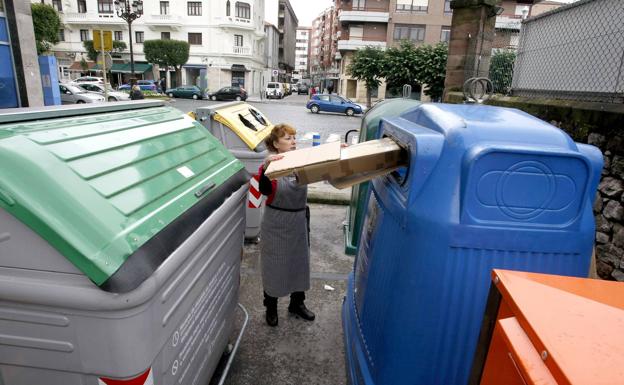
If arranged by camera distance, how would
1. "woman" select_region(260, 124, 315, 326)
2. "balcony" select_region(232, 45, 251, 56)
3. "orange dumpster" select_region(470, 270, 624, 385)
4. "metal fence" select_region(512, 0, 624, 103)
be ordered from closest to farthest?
"orange dumpster" select_region(470, 270, 624, 385), "woman" select_region(260, 124, 315, 326), "metal fence" select_region(512, 0, 624, 103), "balcony" select_region(232, 45, 251, 56)

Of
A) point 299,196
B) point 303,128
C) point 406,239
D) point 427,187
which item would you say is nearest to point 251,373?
point 299,196

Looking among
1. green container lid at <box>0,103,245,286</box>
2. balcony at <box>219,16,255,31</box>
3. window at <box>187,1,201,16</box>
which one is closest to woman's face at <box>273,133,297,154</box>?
green container lid at <box>0,103,245,286</box>

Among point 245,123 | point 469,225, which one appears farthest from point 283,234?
point 245,123

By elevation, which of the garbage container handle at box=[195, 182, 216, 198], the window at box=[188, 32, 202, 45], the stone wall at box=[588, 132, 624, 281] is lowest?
the stone wall at box=[588, 132, 624, 281]

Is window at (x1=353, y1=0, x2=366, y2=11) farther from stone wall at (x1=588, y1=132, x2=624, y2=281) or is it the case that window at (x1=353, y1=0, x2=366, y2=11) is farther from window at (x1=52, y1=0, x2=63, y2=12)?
stone wall at (x1=588, y1=132, x2=624, y2=281)

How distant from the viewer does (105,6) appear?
1601 inches

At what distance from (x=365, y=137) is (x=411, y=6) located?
129 feet

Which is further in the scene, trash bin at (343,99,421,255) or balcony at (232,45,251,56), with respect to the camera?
balcony at (232,45,251,56)

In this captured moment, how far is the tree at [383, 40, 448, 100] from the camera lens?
20.8 metres

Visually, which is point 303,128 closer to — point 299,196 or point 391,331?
point 299,196

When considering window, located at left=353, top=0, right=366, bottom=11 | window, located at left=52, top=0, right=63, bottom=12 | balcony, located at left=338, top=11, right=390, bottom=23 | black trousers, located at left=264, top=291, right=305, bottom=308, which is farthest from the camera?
window, located at left=52, top=0, right=63, bottom=12

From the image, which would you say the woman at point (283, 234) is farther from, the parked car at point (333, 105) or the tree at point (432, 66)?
the parked car at point (333, 105)

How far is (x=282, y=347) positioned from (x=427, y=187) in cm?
198

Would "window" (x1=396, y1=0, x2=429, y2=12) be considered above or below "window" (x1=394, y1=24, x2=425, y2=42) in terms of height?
above
